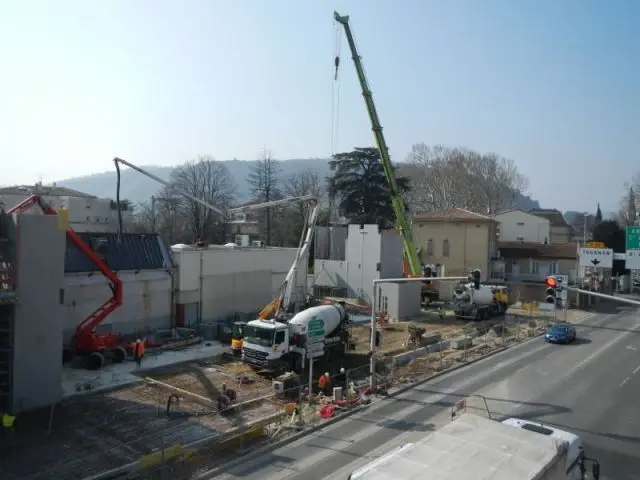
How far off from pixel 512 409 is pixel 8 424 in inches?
673

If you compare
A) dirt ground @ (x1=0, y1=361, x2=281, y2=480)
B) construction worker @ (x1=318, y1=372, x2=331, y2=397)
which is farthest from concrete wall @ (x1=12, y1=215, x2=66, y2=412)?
construction worker @ (x1=318, y1=372, x2=331, y2=397)

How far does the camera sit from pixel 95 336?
2655cm

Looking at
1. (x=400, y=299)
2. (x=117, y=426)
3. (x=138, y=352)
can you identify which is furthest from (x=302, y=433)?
(x=400, y=299)

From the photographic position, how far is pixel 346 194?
66.4 meters

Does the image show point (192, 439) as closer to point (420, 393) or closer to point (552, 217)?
point (420, 393)

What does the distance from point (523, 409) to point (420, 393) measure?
406 centimetres

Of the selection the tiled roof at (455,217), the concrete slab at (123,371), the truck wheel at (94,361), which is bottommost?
the concrete slab at (123,371)

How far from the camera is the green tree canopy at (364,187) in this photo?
65.4 m

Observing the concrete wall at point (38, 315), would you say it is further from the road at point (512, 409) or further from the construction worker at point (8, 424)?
the road at point (512, 409)

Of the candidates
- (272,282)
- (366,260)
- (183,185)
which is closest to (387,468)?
(272,282)

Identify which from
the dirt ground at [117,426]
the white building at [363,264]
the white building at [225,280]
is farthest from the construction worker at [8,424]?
the white building at [363,264]

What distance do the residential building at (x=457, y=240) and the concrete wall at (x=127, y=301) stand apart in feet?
104

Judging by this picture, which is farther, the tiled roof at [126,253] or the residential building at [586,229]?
the residential building at [586,229]

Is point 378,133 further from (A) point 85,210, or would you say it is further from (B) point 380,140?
(A) point 85,210
